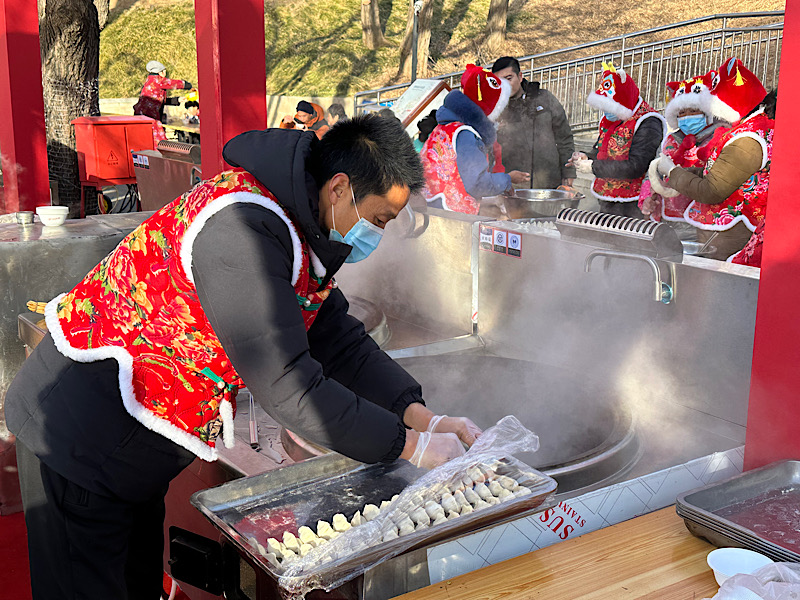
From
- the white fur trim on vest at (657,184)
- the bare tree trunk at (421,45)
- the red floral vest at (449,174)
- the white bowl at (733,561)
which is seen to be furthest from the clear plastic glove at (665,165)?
the bare tree trunk at (421,45)

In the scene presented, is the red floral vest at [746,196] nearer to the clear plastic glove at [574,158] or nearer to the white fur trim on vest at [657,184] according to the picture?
the white fur trim on vest at [657,184]

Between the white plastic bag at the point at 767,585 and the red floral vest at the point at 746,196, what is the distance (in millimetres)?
2445

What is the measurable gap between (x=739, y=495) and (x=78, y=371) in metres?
1.58

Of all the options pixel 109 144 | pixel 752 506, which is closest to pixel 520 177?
pixel 752 506

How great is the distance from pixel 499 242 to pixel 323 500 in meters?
1.67

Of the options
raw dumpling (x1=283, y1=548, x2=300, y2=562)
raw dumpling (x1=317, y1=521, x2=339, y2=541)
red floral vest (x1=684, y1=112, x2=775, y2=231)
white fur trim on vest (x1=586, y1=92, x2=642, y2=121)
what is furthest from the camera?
white fur trim on vest (x1=586, y1=92, x2=642, y2=121)

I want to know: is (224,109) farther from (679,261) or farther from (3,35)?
(3,35)

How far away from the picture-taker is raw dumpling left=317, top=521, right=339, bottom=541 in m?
1.61

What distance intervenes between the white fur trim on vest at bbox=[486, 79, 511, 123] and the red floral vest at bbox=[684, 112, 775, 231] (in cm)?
219

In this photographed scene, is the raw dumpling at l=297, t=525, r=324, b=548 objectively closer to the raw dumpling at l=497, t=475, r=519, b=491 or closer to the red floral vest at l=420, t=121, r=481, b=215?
the raw dumpling at l=497, t=475, r=519, b=491

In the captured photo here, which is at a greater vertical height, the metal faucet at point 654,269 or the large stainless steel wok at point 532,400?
the metal faucet at point 654,269

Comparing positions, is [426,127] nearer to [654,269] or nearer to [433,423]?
[654,269]

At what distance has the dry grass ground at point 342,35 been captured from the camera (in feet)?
63.1

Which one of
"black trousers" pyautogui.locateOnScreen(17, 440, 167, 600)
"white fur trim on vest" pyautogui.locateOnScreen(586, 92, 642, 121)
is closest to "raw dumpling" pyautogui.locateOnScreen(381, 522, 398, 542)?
"black trousers" pyautogui.locateOnScreen(17, 440, 167, 600)
